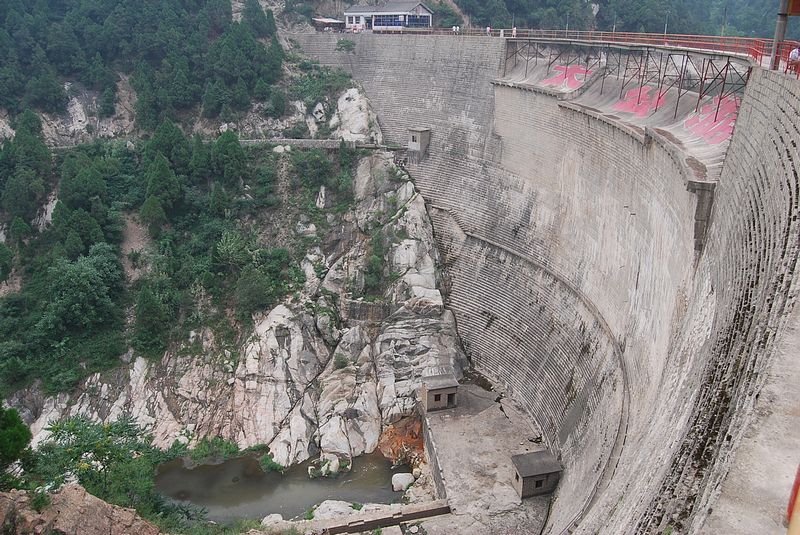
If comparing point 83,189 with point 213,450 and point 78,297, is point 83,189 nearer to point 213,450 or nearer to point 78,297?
point 78,297

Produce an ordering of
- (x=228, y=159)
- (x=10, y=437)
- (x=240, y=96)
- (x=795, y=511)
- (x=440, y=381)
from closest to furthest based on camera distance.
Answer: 1. (x=795, y=511)
2. (x=10, y=437)
3. (x=440, y=381)
4. (x=228, y=159)
5. (x=240, y=96)

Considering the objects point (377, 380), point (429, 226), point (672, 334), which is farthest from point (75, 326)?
point (672, 334)

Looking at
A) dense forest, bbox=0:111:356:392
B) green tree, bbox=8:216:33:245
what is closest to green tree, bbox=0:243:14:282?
dense forest, bbox=0:111:356:392

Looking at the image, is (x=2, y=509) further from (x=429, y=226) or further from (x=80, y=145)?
(x=80, y=145)

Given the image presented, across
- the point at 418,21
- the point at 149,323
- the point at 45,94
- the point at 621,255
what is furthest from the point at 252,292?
the point at 418,21

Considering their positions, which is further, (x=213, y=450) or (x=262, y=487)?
(x=213, y=450)

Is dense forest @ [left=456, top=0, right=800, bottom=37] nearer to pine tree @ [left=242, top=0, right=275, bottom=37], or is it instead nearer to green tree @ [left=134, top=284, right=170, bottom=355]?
pine tree @ [left=242, top=0, right=275, bottom=37]

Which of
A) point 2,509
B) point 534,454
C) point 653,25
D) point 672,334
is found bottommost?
point 534,454
